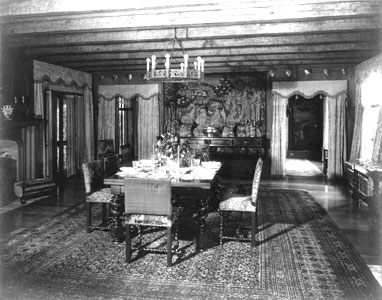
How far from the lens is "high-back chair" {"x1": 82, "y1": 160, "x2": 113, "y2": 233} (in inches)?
185

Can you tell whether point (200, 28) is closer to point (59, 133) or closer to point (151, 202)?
point (151, 202)

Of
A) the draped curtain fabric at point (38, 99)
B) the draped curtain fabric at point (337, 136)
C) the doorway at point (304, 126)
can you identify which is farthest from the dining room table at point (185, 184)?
the doorway at point (304, 126)

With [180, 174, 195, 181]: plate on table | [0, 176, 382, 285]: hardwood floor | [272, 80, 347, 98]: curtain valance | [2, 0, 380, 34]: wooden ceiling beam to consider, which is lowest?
[0, 176, 382, 285]: hardwood floor

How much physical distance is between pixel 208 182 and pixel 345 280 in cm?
163

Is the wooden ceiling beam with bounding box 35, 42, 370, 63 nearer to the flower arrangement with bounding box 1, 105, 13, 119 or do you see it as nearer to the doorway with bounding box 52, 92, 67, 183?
the doorway with bounding box 52, 92, 67, 183

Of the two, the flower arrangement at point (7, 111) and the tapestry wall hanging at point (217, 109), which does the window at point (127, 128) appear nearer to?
the tapestry wall hanging at point (217, 109)

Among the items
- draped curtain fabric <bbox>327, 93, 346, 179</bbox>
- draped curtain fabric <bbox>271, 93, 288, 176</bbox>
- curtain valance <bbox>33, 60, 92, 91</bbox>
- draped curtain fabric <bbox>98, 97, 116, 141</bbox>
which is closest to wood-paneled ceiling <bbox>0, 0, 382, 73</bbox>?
curtain valance <bbox>33, 60, 92, 91</bbox>

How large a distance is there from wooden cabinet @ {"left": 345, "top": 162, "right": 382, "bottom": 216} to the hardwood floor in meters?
0.17

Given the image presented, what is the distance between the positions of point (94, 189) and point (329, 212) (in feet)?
12.0

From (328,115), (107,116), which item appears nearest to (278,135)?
(328,115)

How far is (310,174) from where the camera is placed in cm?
1016

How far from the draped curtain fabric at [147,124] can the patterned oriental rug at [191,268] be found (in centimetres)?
537

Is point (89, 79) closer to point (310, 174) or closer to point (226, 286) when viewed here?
point (310, 174)

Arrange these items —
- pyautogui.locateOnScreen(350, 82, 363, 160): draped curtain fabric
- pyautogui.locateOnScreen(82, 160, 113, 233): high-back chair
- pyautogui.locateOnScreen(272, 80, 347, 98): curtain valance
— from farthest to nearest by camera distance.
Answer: pyautogui.locateOnScreen(272, 80, 347, 98): curtain valance
pyautogui.locateOnScreen(350, 82, 363, 160): draped curtain fabric
pyautogui.locateOnScreen(82, 160, 113, 233): high-back chair
